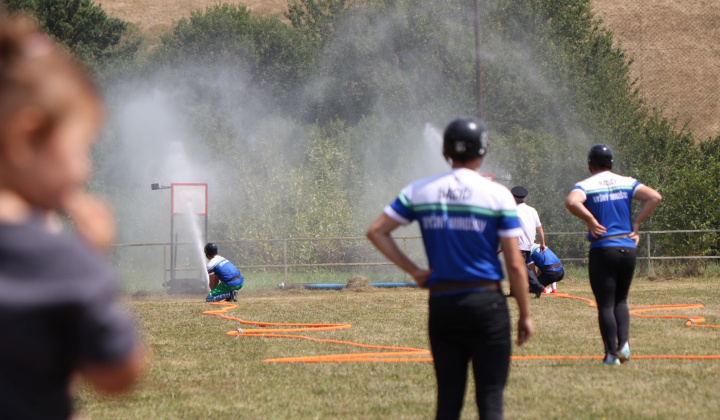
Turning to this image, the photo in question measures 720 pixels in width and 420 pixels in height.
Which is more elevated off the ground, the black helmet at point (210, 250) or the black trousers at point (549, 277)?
the black helmet at point (210, 250)

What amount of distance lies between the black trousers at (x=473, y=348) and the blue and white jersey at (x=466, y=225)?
0.44 feet

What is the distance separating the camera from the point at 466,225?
391cm

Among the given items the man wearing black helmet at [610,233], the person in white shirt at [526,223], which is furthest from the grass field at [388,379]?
the person in white shirt at [526,223]

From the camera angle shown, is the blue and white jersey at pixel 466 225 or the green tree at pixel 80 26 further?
the green tree at pixel 80 26

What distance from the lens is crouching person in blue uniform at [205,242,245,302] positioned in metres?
17.5

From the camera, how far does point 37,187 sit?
158 cm

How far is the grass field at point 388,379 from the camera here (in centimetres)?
606

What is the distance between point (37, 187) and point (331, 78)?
5337 cm

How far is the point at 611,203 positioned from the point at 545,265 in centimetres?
977

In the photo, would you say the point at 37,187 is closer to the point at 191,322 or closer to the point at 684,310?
the point at 191,322

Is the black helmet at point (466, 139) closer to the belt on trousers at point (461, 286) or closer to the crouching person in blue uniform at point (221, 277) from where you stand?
the belt on trousers at point (461, 286)

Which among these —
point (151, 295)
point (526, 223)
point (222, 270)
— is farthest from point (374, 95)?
point (526, 223)

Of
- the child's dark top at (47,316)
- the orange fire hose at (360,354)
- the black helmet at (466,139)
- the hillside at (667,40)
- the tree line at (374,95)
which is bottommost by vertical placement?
the orange fire hose at (360,354)

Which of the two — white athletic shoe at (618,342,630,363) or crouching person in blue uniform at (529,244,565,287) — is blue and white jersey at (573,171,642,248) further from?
crouching person in blue uniform at (529,244,565,287)
